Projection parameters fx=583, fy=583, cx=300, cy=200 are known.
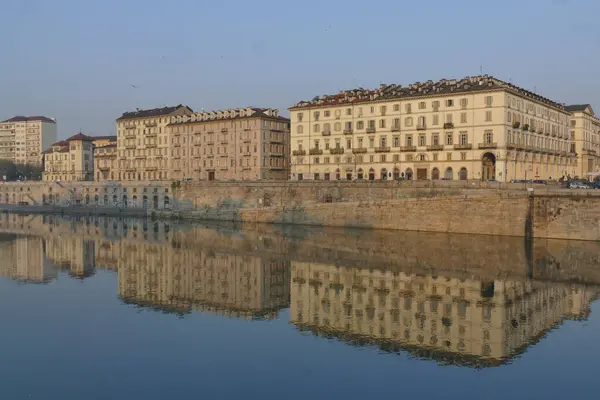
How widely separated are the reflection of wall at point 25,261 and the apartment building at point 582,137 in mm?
78904

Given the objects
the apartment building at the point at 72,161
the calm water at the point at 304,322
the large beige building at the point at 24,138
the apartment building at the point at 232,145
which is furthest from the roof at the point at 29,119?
the calm water at the point at 304,322

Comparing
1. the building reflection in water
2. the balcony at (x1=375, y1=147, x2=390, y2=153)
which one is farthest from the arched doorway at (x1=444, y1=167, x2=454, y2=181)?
the building reflection in water

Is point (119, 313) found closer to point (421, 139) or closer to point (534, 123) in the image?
point (421, 139)

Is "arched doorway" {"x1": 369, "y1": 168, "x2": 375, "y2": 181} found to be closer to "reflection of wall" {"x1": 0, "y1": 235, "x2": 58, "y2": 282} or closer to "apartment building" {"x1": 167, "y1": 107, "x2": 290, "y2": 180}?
"apartment building" {"x1": 167, "y1": 107, "x2": 290, "y2": 180}

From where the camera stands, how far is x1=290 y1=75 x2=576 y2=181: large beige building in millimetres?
68062

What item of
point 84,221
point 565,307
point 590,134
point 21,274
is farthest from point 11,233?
point 590,134

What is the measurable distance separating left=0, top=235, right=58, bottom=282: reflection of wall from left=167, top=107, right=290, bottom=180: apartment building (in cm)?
3890

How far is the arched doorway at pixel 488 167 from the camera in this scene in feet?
226

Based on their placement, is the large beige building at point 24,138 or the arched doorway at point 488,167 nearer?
the arched doorway at point 488,167

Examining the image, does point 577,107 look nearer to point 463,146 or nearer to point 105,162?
point 463,146

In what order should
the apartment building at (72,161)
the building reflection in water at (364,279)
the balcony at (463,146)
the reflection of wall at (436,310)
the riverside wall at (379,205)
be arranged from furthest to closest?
the apartment building at (72,161) < the balcony at (463,146) < the riverside wall at (379,205) < the building reflection in water at (364,279) < the reflection of wall at (436,310)

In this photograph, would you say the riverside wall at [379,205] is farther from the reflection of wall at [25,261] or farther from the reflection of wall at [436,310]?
the reflection of wall at [25,261]

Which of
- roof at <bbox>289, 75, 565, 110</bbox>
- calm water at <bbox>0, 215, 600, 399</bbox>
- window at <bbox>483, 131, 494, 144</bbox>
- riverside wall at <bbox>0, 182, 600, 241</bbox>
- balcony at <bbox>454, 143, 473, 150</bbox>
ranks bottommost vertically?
calm water at <bbox>0, 215, 600, 399</bbox>

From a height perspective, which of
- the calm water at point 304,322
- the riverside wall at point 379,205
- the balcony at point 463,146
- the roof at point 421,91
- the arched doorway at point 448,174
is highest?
the roof at point 421,91
